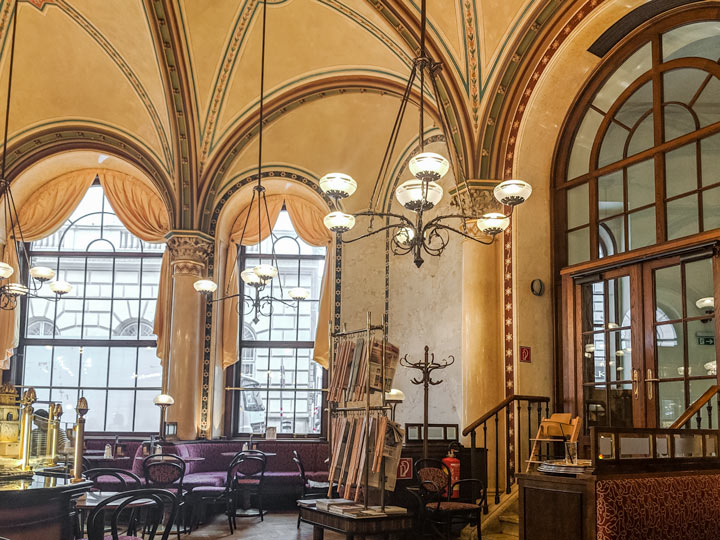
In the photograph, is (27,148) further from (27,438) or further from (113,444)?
(27,438)

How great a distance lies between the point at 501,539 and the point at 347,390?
9.41 feet

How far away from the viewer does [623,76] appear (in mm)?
8391

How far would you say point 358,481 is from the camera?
5359 millimetres

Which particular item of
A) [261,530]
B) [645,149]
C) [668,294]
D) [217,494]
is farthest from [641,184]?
[217,494]

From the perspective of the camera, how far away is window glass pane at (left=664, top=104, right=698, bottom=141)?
7.50 m

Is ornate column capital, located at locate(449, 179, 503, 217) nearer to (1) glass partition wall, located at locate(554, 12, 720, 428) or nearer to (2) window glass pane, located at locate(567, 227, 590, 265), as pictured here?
(1) glass partition wall, located at locate(554, 12, 720, 428)

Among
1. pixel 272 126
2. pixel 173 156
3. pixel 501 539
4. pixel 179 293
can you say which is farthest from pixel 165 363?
pixel 501 539

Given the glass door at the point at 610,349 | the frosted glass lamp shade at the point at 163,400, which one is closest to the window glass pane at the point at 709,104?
the glass door at the point at 610,349

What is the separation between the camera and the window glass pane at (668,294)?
24.2 feet

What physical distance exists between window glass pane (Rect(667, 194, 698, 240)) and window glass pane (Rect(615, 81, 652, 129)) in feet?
3.57

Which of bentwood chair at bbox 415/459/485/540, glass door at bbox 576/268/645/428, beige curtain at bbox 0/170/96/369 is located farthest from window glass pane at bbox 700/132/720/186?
beige curtain at bbox 0/170/96/369

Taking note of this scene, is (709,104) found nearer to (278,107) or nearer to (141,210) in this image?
(278,107)

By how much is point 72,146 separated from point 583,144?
797cm

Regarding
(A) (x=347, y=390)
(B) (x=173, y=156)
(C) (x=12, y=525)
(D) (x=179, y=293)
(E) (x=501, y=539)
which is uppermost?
(B) (x=173, y=156)
